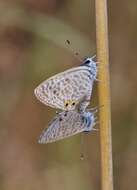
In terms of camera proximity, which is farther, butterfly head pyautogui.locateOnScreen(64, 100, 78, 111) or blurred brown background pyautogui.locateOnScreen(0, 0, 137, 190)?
blurred brown background pyautogui.locateOnScreen(0, 0, 137, 190)

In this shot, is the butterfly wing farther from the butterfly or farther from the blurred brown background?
the blurred brown background

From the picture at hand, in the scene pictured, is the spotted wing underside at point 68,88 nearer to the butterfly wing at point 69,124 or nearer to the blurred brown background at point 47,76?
the butterfly wing at point 69,124

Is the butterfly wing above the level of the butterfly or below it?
below

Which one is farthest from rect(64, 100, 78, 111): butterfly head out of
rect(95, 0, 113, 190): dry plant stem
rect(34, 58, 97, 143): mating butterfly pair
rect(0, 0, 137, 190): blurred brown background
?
rect(0, 0, 137, 190): blurred brown background

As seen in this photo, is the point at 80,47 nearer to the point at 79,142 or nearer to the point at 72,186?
the point at 79,142

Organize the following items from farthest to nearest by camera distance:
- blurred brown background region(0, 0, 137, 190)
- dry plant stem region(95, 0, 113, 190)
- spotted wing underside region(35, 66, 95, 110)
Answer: blurred brown background region(0, 0, 137, 190) → spotted wing underside region(35, 66, 95, 110) → dry plant stem region(95, 0, 113, 190)

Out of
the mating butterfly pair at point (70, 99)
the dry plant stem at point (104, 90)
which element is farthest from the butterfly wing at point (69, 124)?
the dry plant stem at point (104, 90)

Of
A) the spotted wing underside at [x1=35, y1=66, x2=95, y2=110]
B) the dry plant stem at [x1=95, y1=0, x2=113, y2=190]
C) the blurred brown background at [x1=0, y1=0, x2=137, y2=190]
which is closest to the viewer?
the dry plant stem at [x1=95, y1=0, x2=113, y2=190]
